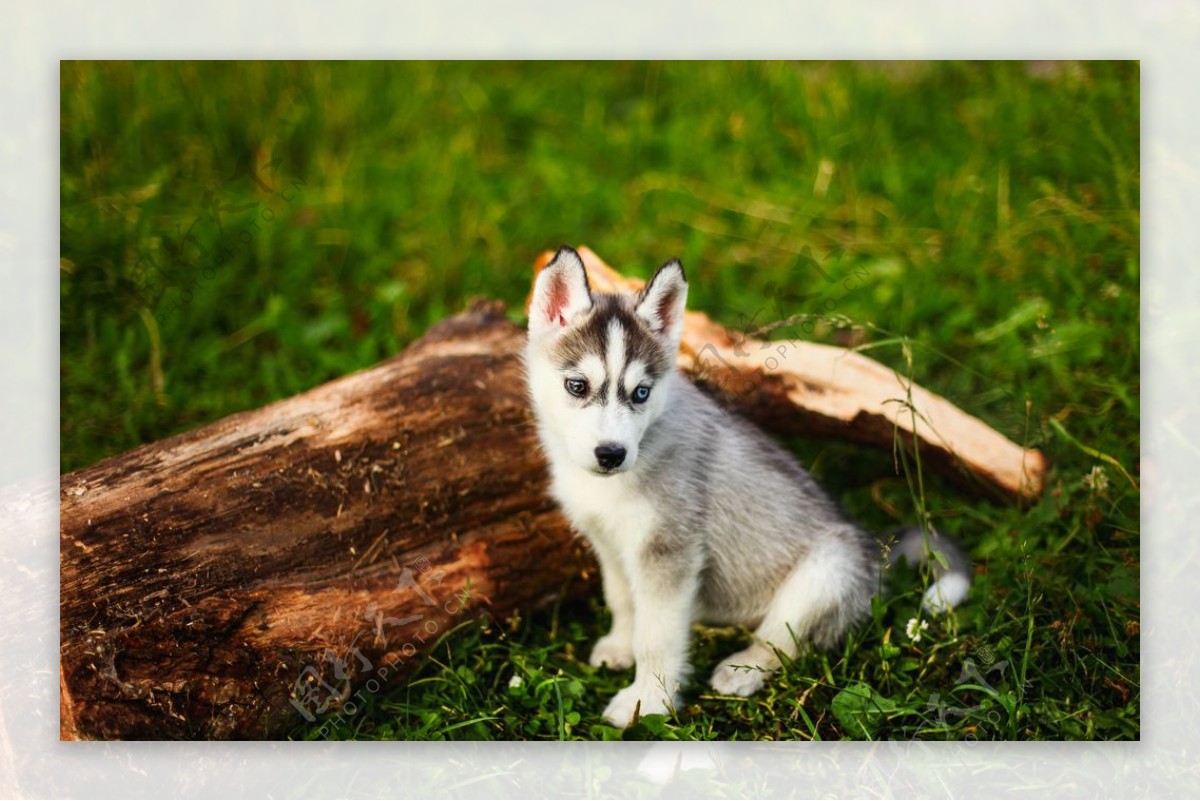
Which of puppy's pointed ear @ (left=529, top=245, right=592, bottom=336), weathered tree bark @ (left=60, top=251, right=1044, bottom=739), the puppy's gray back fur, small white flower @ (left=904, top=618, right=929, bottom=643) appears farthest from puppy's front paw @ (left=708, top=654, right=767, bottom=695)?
puppy's pointed ear @ (left=529, top=245, right=592, bottom=336)

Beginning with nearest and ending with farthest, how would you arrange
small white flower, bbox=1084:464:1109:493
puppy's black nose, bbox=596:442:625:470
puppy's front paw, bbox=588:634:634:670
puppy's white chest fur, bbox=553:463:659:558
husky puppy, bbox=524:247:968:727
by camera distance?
puppy's black nose, bbox=596:442:625:470, husky puppy, bbox=524:247:968:727, puppy's white chest fur, bbox=553:463:659:558, puppy's front paw, bbox=588:634:634:670, small white flower, bbox=1084:464:1109:493

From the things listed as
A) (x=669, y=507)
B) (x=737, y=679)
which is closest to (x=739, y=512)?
(x=669, y=507)

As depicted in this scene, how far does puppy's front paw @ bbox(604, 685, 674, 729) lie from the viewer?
368cm

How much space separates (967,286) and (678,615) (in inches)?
100

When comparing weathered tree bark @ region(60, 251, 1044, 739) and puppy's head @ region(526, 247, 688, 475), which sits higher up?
puppy's head @ region(526, 247, 688, 475)

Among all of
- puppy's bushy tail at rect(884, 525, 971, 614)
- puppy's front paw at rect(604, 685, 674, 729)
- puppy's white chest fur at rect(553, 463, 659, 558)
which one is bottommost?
puppy's front paw at rect(604, 685, 674, 729)

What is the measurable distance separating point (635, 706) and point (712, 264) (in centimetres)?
255

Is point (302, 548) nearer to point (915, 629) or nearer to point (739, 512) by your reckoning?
point (739, 512)

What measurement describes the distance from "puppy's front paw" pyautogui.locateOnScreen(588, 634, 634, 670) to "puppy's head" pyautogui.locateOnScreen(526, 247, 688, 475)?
2.74ft

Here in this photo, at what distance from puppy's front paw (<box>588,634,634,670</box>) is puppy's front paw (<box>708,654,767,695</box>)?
13.4 inches

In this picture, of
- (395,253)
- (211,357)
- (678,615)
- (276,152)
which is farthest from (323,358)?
(678,615)

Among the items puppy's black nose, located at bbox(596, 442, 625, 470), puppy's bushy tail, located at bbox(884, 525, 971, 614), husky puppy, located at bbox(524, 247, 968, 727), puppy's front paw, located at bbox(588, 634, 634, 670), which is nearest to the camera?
puppy's black nose, located at bbox(596, 442, 625, 470)

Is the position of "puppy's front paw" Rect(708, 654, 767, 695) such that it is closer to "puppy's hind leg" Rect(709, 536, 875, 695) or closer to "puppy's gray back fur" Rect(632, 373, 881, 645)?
"puppy's hind leg" Rect(709, 536, 875, 695)

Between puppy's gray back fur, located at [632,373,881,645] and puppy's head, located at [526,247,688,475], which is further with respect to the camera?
puppy's gray back fur, located at [632,373,881,645]
